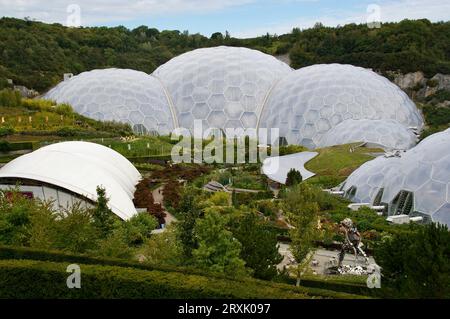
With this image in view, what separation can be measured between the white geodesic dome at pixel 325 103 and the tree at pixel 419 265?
29153 mm

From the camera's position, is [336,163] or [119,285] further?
[336,163]

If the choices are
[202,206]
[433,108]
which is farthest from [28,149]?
[433,108]

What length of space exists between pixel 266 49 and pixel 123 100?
1581 inches

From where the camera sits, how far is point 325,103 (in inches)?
1714

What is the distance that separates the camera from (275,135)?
4400 centimetres

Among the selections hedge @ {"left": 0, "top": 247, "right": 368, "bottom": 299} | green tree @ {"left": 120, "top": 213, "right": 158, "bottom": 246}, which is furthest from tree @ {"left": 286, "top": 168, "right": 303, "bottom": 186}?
hedge @ {"left": 0, "top": 247, "right": 368, "bottom": 299}

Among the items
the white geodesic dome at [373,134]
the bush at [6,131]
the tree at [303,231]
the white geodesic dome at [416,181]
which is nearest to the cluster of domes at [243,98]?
the white geodesic dome at [373,134]

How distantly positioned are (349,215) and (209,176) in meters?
11.3

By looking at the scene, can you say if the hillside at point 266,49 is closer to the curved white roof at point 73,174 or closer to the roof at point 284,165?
the roof at point 284,165

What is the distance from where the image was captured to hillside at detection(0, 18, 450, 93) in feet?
209

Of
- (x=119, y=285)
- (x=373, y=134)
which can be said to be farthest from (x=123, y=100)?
(x=119, y=285)

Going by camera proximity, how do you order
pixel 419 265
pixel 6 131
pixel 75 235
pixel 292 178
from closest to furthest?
pixel 419 265 < pixel 75 235 < pixel 292 178 < pixel 6 131

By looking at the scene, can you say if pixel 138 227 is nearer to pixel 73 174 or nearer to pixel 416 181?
pixel 73 174

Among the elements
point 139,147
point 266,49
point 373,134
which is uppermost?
point 266,49
